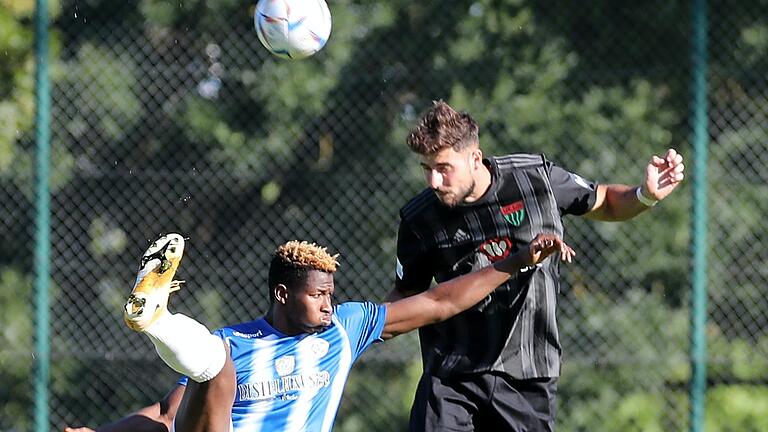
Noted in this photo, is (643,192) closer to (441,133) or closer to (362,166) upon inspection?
(441,133)

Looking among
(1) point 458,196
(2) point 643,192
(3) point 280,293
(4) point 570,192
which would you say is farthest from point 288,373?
(2) point 643,192

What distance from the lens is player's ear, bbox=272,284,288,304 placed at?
4051mm

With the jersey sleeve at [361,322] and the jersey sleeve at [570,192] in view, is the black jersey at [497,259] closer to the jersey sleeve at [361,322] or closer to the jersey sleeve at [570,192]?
the jersey sleeve at [570,192]

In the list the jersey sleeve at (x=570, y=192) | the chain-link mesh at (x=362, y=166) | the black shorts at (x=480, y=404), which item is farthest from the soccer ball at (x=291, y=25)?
the chain-link mesh at (x=362, y=166)

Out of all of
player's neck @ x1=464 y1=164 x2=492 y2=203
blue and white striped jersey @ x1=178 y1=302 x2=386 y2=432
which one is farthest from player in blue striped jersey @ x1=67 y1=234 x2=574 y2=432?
player's neck @ x1=464 y1=164 x2=492 y2=203

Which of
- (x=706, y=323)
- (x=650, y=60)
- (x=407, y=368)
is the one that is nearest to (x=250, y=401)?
(x=407, y=368)

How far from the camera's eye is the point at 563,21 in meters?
7.94

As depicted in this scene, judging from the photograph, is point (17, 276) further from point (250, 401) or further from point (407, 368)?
point (250, 401)

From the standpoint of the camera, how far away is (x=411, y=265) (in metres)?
4.61

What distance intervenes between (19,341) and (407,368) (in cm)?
242

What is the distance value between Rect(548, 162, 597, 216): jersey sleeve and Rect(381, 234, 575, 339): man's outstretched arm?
0.46 metres

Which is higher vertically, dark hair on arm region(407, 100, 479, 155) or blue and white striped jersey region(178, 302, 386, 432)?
dark hair on arm region(407, 100, 479, 155)

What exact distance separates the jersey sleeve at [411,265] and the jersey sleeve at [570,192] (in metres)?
0.56

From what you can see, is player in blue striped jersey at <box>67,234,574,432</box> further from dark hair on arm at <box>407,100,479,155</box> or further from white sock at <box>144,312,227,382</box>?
dark hair on arm at <box>407,100,479,155</box>
